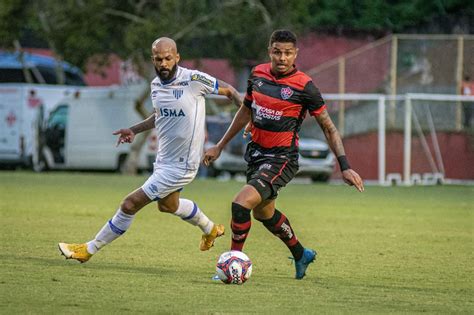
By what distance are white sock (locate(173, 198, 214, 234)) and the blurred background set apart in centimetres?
1893

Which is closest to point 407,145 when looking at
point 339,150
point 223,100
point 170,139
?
point 223,100

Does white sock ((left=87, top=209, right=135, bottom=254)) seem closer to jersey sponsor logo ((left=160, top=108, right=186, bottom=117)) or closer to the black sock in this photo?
jersey sponsor logo ((left=160, top=108, right=186, bottom=117))

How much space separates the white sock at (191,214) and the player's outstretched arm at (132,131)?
0.78m

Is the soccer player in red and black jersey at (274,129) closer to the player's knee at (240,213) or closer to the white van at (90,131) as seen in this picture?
the player's knee at (240,213)

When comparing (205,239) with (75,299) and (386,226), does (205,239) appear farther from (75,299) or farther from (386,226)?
(386,226)

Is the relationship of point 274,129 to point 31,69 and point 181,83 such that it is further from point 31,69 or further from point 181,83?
point 31,69

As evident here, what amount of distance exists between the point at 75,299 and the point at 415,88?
25.0 m

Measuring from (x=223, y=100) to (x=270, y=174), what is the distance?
81.8 feet

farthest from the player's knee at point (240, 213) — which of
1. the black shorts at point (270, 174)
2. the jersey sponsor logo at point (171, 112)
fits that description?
the jersey sponsor logo at point (171, 112)

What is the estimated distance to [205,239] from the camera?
40.4 ft

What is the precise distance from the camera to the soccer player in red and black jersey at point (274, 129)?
1047cm

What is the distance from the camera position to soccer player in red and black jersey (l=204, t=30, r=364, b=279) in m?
10.5

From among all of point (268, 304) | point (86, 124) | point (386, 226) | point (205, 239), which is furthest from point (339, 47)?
point (268, 304)

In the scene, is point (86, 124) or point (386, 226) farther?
point (86, 124)
